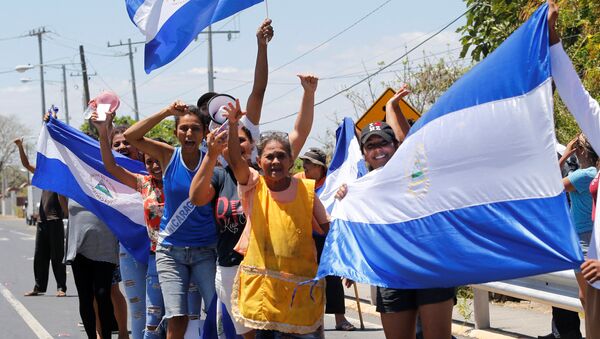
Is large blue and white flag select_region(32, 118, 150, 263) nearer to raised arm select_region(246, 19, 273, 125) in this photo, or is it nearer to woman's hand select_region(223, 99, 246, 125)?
raised arm select_region(246, 19, 273, 125)

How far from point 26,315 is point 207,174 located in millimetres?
7493

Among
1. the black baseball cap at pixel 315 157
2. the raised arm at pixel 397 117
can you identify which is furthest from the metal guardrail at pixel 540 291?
the raised arm at pixel 397 117

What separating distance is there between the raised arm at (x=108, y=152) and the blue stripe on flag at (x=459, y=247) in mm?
2711

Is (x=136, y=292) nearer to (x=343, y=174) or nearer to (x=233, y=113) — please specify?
(x=343, y=174)

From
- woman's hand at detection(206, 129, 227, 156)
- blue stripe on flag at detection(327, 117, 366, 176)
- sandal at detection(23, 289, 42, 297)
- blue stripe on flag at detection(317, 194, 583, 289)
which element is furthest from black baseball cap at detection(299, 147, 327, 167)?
sandal at detection(23, 289, 42, 297)

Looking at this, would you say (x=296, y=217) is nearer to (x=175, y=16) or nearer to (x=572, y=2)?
(x=175, y=16)

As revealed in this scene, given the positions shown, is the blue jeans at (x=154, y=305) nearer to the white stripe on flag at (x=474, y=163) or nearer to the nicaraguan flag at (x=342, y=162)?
the nicaraguan flag at (x=342, y=162)

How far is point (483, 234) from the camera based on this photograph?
5684mm

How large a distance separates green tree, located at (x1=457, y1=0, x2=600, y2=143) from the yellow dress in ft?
23.5

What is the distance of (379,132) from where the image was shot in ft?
23.0

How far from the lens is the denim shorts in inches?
311

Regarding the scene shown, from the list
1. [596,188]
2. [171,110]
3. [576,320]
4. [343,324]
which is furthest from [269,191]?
[343,324]

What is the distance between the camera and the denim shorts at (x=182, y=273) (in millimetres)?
7887

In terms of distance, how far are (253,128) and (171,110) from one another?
2.21 ft
